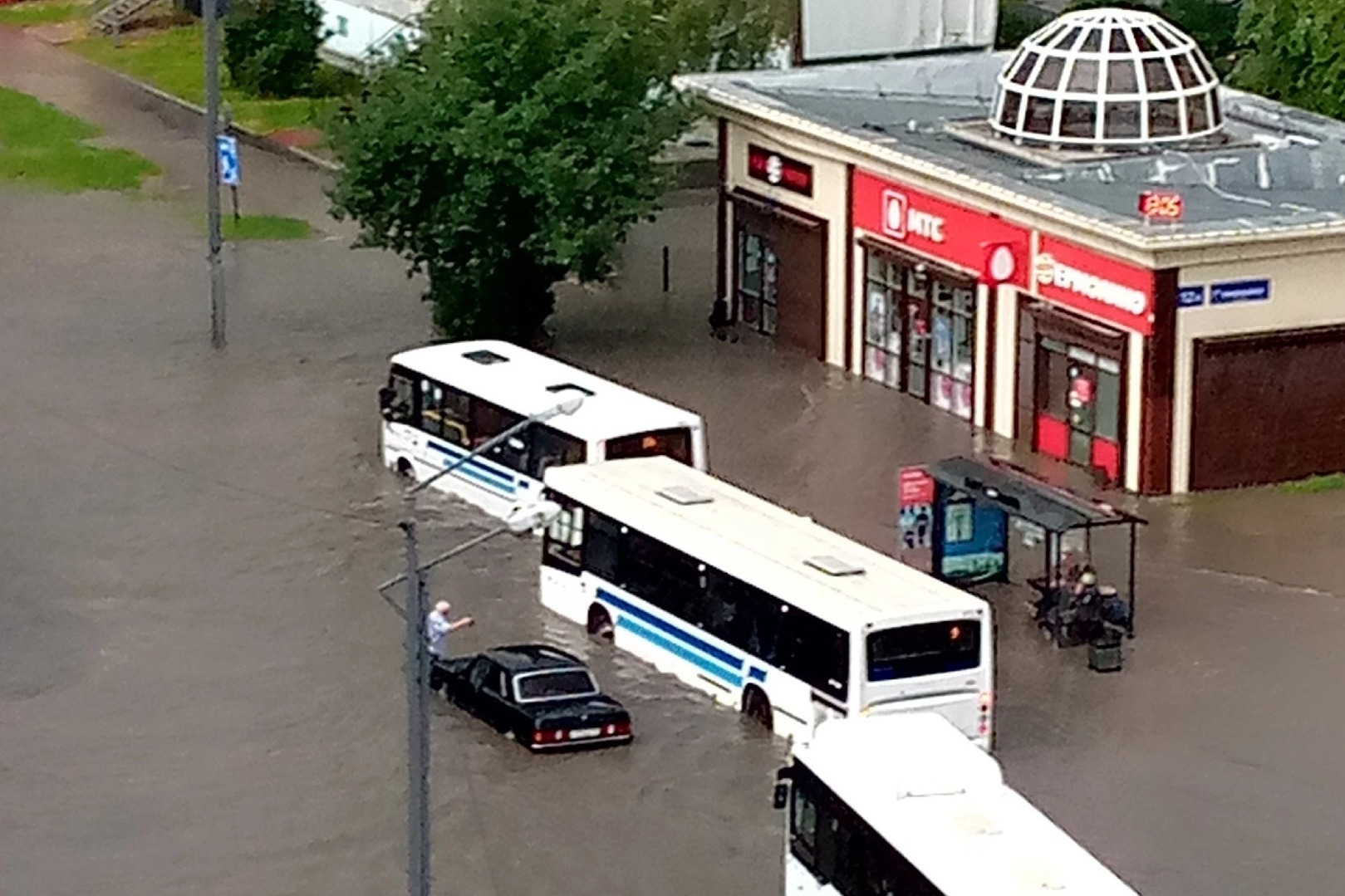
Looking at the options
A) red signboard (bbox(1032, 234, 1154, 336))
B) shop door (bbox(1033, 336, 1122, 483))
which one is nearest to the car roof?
red signboard (bbox(1032, 234, 1154, 336))

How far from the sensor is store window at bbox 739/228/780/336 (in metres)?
53.4

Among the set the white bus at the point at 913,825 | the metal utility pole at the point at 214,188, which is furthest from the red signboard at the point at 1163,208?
the metal utility pole at the point at 214,188

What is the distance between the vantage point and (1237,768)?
1304 inches

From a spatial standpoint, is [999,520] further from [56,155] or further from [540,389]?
[56,155]

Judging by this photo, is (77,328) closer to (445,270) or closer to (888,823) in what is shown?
(445,270)

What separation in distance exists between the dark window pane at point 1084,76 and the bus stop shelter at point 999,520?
1059 centimetres

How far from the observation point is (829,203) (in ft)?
168

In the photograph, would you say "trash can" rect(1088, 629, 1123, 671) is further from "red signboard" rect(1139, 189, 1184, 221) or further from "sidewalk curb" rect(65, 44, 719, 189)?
"sidewalk curb" rect(65, 44, 719, 189)

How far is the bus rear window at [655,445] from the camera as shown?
1613 inches

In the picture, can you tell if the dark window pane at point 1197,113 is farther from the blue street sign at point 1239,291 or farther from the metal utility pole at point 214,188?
the metal utility pole at point 214,188

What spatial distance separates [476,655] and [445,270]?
58.6ft

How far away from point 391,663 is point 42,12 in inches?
2347

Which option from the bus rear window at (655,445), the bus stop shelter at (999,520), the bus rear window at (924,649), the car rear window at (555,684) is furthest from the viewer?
the bus rear window at (655,445)

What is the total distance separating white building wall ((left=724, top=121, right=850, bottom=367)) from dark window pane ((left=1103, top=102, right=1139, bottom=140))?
168 inches
